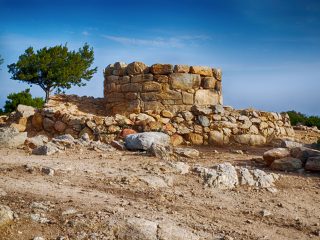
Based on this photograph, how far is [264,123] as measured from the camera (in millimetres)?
12320

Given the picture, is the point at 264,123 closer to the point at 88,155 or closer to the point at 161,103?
the point at 161,103

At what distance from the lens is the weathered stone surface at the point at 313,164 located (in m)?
7.41

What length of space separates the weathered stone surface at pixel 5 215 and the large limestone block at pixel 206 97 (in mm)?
9056

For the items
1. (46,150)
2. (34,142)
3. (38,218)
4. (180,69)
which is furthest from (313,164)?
(180,69)

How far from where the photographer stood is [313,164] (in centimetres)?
744

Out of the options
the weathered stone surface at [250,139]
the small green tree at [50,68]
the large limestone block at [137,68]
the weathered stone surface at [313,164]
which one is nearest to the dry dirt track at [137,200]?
the weathered stone surface at [313,164]

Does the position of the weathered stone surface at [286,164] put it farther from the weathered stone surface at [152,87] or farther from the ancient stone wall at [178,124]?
the weathered stone surface at [152,87]

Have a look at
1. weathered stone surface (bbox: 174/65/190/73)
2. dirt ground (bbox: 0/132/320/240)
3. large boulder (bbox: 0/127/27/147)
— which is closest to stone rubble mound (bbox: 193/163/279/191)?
dirt ground (bbox: 0/132/320/240)

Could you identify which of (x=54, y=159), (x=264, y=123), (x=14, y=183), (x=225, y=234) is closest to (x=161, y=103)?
(x=264, y=123)

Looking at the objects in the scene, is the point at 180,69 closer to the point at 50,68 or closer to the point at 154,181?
the point at 154,181

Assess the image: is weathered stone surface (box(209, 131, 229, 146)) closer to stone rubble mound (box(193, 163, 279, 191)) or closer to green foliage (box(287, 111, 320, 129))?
stone rubble mound (box(193, 163, 279, 191))

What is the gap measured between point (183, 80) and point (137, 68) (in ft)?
5.18

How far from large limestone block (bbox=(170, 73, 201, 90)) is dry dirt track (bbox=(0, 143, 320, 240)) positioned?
18.1 ft

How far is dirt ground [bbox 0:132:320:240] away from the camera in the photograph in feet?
14.1
